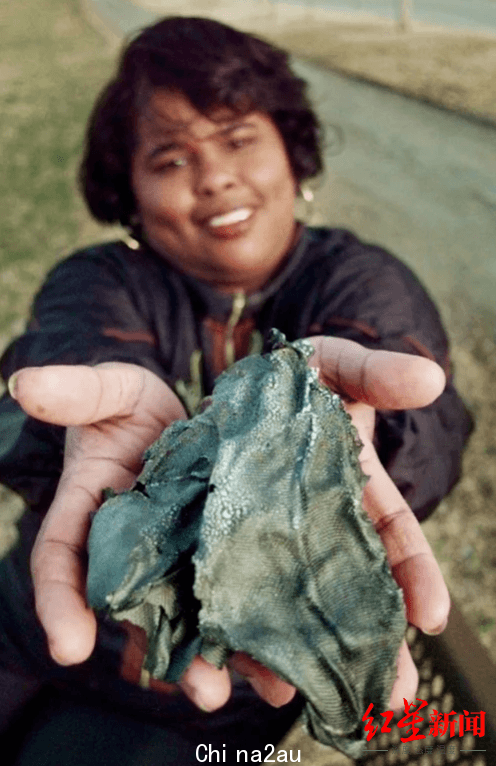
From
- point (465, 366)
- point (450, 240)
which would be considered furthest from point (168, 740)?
point (450, 240)

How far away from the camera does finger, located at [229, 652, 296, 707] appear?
3.11ft

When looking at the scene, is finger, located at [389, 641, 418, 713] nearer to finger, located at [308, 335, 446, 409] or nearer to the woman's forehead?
finger, located at [308, 335, 446, 409]

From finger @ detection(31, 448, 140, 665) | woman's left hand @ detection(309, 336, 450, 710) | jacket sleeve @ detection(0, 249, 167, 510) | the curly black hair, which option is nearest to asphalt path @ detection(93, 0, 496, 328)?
the curly black hair

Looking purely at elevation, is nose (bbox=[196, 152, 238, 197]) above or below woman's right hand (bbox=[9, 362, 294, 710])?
above

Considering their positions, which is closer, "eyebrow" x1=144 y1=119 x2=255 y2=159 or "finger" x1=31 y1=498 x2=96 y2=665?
"finger" x1=31 y1=498 x2=96 y2=665

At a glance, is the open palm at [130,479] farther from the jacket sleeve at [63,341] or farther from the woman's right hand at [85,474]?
the jacket sleeve at [63,341]

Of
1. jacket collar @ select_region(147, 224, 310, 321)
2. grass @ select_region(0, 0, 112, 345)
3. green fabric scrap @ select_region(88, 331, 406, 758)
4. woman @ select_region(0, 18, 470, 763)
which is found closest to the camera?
green fabric scrap @ select_region(88, 331, 406, 758)

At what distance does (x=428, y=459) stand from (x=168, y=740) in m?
0.84

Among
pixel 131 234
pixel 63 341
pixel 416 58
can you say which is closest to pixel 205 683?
pixel 63 341

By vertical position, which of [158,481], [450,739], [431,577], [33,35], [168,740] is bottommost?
[33,35]

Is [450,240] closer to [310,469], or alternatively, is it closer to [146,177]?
[146,177]

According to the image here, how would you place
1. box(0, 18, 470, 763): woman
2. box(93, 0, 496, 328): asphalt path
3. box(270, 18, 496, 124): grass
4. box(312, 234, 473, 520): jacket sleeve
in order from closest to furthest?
1. box(0, 18, 470, 763): woman
2. box(312, 234, 473, 520): jacket sleeve
3. box(93, 0, 496, 328): asphalt path
4. box(270, 18, 496, 124): grass

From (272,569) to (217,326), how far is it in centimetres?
92

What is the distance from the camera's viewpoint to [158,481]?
1.03 m
